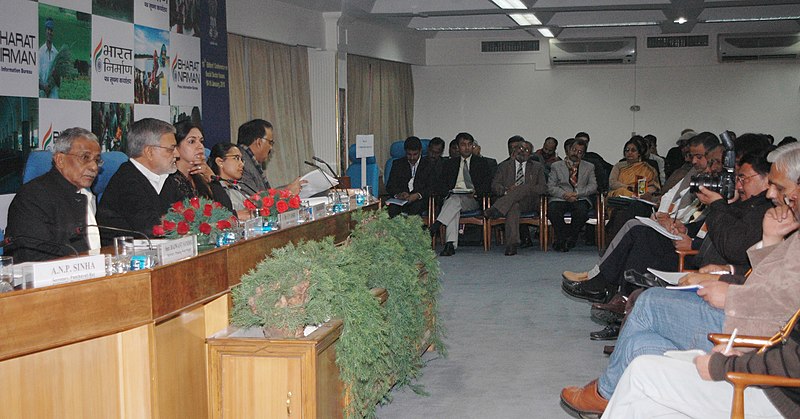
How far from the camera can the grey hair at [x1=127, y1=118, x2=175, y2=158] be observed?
12.6 feet

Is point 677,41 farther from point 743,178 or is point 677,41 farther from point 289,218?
point 289,218

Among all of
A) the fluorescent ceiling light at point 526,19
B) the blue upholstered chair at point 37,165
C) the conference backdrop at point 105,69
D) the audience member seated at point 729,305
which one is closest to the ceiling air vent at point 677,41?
the fluorescent ceiling light at point 526,19

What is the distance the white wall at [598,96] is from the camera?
40.4 ft

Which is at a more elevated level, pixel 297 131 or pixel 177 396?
pixel 297 131

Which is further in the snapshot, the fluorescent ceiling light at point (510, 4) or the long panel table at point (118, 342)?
the fluorescent ceiling light at point (510, 4)

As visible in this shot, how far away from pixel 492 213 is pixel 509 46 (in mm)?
4361

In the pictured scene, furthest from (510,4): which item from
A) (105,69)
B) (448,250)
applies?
(105,69)

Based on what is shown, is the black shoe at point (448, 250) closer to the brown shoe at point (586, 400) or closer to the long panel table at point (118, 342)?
the brown shoe at point (586, 400)

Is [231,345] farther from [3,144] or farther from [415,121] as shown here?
[415,121]

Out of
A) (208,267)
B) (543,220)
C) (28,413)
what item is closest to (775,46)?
(543,220)

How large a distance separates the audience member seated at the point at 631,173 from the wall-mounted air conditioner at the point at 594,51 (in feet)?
10.7

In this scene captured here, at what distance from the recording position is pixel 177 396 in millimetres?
2717

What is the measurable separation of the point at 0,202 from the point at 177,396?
109 inches

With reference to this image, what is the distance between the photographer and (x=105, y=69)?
5746mm
